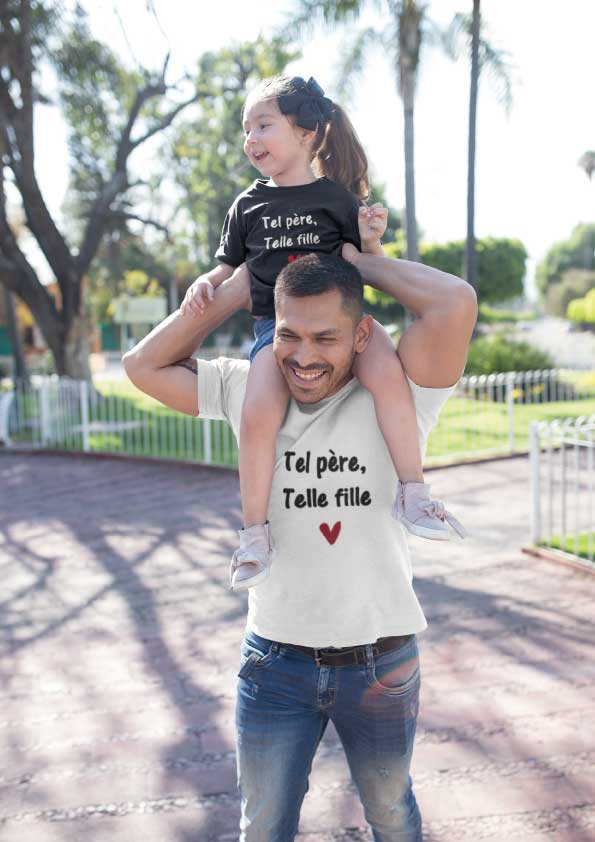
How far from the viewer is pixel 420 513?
1954 mm

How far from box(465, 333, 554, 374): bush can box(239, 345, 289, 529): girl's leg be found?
1800cm

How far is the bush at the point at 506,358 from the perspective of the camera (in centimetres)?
1975

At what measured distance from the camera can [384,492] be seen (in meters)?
2.04

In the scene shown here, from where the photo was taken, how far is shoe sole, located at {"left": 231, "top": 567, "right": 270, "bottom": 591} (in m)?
1.94

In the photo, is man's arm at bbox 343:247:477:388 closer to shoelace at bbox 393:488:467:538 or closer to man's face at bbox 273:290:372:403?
man's face at bbox 273:290:372:403

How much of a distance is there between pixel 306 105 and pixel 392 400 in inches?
31.0

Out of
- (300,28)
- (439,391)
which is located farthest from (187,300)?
(300,28)

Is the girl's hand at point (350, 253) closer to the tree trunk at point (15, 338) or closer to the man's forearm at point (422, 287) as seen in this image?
the man's forearm at point (422, 287)

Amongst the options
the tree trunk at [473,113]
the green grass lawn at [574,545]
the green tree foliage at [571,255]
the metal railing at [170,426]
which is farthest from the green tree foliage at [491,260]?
the green tree foliage at [571,255]

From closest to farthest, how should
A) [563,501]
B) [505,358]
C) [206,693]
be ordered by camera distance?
[206,693]
[563,501]
[505,358]

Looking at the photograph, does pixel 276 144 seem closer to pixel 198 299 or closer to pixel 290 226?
pixel 290 226

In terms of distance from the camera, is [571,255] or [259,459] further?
[571,255]

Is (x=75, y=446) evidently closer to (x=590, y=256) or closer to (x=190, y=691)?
(x=190, y=691)

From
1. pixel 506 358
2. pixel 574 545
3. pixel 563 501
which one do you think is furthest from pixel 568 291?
pixel 563 501
